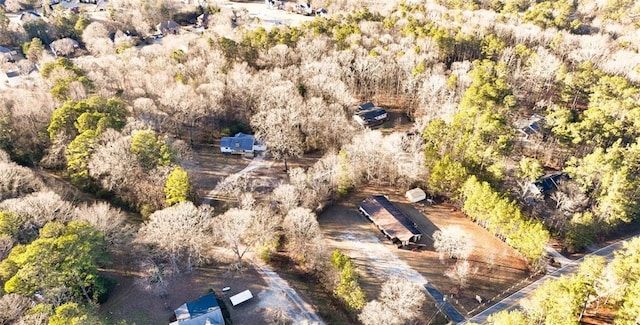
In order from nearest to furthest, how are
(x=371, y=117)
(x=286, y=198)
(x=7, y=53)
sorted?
(x=286, y=198) < (x=371, y=117) < (x=7, y=53)

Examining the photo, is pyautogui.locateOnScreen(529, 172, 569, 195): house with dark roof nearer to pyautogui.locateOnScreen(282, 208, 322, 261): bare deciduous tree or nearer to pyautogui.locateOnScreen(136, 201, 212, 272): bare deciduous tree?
pyautogui.locateOnScreen(282, 208, 322, 261): bare deciduous tree

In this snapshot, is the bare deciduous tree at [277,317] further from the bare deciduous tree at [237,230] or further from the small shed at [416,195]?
the small shed at [416,195]

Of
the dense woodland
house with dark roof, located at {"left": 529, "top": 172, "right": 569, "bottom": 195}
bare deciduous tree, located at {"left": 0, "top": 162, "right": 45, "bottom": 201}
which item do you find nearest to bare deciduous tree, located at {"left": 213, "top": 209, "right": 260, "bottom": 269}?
the dense woodland

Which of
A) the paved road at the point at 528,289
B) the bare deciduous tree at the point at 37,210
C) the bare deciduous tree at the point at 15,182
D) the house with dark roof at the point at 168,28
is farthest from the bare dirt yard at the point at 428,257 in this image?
the house with dark roof at the point at 168,28

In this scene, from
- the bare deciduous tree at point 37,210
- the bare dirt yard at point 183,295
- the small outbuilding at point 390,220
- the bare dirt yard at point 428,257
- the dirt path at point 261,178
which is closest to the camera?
the bare deciduous tree at point 37,210

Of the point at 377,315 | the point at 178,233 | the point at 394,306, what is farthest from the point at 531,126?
the point at 178,233

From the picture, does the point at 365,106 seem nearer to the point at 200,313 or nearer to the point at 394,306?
the point at 394,306
